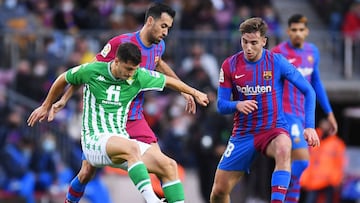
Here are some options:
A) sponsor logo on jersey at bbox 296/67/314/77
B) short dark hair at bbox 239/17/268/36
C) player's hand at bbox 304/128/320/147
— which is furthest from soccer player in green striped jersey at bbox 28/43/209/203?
sponsor logo on jersey at bbox 296/67/314/77

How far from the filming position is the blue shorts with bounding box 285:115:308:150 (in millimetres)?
14469

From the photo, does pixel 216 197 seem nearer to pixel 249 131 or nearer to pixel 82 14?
pixel 249 131

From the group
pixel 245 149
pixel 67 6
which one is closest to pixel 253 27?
pixel 245 149

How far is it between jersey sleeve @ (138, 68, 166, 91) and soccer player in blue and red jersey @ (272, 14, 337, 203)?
2.62 m

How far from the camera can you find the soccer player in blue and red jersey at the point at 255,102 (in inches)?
508

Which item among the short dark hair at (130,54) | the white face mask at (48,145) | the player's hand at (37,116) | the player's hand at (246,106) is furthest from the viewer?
the white face mask at (48,145)

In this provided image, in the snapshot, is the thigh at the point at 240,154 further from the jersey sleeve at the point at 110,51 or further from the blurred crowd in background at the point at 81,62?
the blurred crowd in background at the point at 81,62

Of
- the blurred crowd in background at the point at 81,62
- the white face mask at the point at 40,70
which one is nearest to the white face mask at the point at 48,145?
the blurred crowd in background at the point at 81,62

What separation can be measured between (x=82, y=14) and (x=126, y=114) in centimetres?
1224

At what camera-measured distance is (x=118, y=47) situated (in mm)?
12250

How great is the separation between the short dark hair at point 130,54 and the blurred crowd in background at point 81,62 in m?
8.13

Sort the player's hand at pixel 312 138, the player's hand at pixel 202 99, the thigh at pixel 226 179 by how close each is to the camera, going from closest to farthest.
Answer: the player's hand at pixel 202 99, the player's hand at pixel 312 138, the thigh at pixel 226 179

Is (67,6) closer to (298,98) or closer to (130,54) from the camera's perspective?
(298,98)

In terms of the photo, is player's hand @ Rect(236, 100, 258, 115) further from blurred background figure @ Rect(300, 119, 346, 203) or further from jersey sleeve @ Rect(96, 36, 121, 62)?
blurred background figure @ Rect(300, 119, 346, 203)
